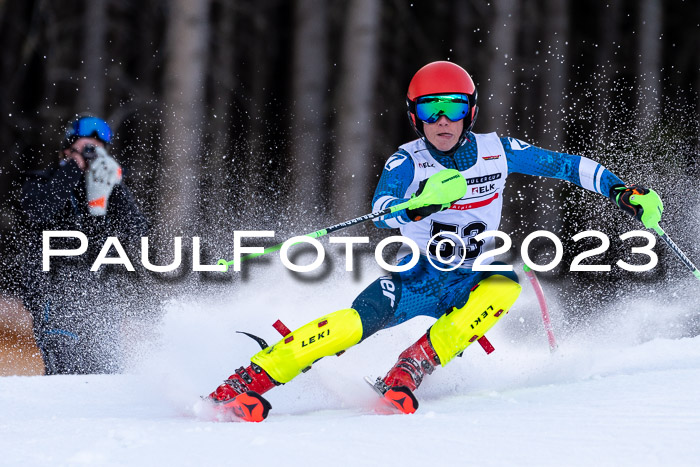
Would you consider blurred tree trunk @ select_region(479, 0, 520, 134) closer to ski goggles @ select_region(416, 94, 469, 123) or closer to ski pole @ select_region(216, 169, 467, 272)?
ski goggles @ select_region(416, 94, 469, 123)

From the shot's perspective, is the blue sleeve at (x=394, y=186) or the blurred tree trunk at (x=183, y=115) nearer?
the blue sleeve at (x=394, y=186)

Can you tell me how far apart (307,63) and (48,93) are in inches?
357

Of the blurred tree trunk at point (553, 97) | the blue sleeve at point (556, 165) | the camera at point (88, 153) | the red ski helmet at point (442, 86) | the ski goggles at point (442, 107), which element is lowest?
the blue sleeve at point (556, 165)

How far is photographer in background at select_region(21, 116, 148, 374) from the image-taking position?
611 centimetres

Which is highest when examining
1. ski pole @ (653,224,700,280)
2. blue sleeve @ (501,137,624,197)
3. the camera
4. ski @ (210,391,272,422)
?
the camera

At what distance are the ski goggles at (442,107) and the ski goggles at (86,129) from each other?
9.68ft

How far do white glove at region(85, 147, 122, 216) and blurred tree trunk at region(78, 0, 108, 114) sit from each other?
825 cm

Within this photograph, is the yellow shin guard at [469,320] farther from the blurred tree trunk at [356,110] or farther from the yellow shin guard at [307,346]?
the blurred tree trunk at [356,110]

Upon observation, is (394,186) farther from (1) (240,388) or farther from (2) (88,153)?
(2) (88,153)

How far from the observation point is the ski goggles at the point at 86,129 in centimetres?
626

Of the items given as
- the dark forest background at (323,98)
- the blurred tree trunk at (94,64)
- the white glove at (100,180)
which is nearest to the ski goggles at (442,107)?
the white glove at (100,180)

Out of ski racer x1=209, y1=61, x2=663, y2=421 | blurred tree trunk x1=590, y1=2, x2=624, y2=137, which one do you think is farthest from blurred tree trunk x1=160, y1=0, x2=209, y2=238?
blurred tree trunk x1=590, y1=2, x2=624, y2=137

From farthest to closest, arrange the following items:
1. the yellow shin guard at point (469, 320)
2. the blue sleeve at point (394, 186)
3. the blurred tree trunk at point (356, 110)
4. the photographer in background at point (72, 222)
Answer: the blurred tree trunk at point (356, 110) → the photographer in background at point (72, 222) → the blue sleeve at point (394, 186) → the yellow shin guard at point (469, 320)

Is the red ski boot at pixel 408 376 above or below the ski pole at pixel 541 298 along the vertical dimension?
below
